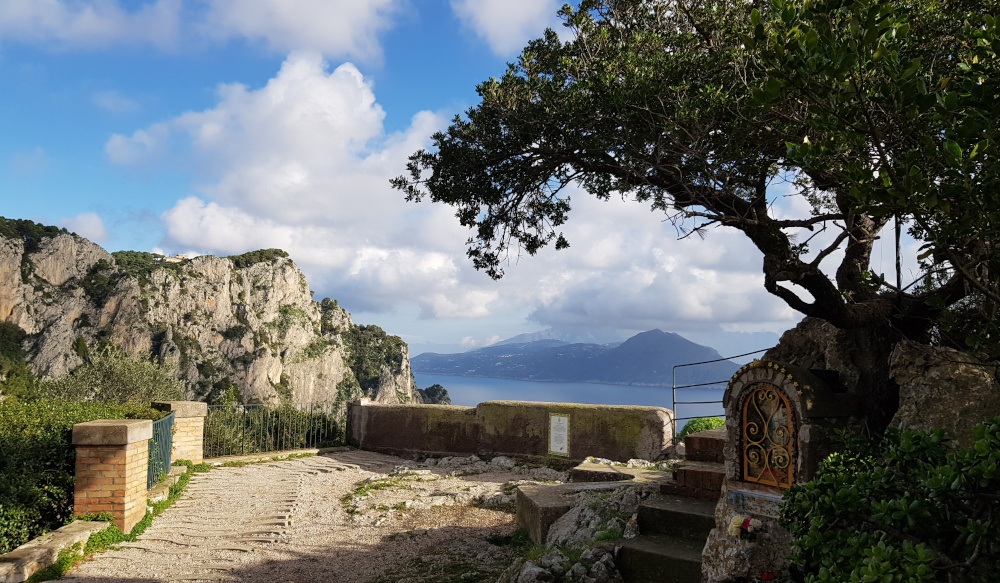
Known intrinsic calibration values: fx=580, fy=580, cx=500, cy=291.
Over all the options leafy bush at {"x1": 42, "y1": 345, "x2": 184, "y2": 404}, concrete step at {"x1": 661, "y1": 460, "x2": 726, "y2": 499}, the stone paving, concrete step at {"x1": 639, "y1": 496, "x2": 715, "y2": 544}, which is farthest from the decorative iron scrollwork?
leafy bush at {"x1": 42, "y1": 345, "x2": 184, "y2": 404}

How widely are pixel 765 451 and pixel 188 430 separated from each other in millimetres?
11074

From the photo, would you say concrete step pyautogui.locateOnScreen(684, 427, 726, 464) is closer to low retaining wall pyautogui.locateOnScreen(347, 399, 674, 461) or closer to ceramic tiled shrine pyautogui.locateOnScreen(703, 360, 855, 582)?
ceramic tiled shrine pyautogui.locateOnScreen(703, 360, 855, 582)

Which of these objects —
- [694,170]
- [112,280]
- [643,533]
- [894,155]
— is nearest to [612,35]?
[694,170]

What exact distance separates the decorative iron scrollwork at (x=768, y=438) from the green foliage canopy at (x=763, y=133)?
3.86 ft

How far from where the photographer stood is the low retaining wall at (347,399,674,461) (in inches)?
477

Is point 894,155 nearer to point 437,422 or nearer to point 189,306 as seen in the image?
point 437,422

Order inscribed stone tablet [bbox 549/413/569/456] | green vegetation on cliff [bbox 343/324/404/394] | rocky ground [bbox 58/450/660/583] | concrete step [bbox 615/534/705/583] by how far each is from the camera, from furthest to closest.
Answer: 1. green vegetation on cliff [bbox 343/324/404/394]
2. inscribed stone tablet [bbox 549/413/569/456]
3. rocky ground [bbox 58/450/660/583]
4. concrete step [bbox 615/534/705/583]

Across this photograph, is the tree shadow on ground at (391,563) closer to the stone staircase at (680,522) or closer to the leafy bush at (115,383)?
the stone staircase at (680,522)

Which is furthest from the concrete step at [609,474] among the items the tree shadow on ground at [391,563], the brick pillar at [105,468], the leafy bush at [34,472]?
the leafy bush at [34,472]

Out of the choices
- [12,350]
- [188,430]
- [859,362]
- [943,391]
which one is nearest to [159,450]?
[188,430]

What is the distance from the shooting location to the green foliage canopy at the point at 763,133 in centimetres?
267

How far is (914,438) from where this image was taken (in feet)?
9.85

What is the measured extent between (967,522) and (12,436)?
354 inches

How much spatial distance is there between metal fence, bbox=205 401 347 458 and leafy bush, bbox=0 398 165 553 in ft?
21.0
